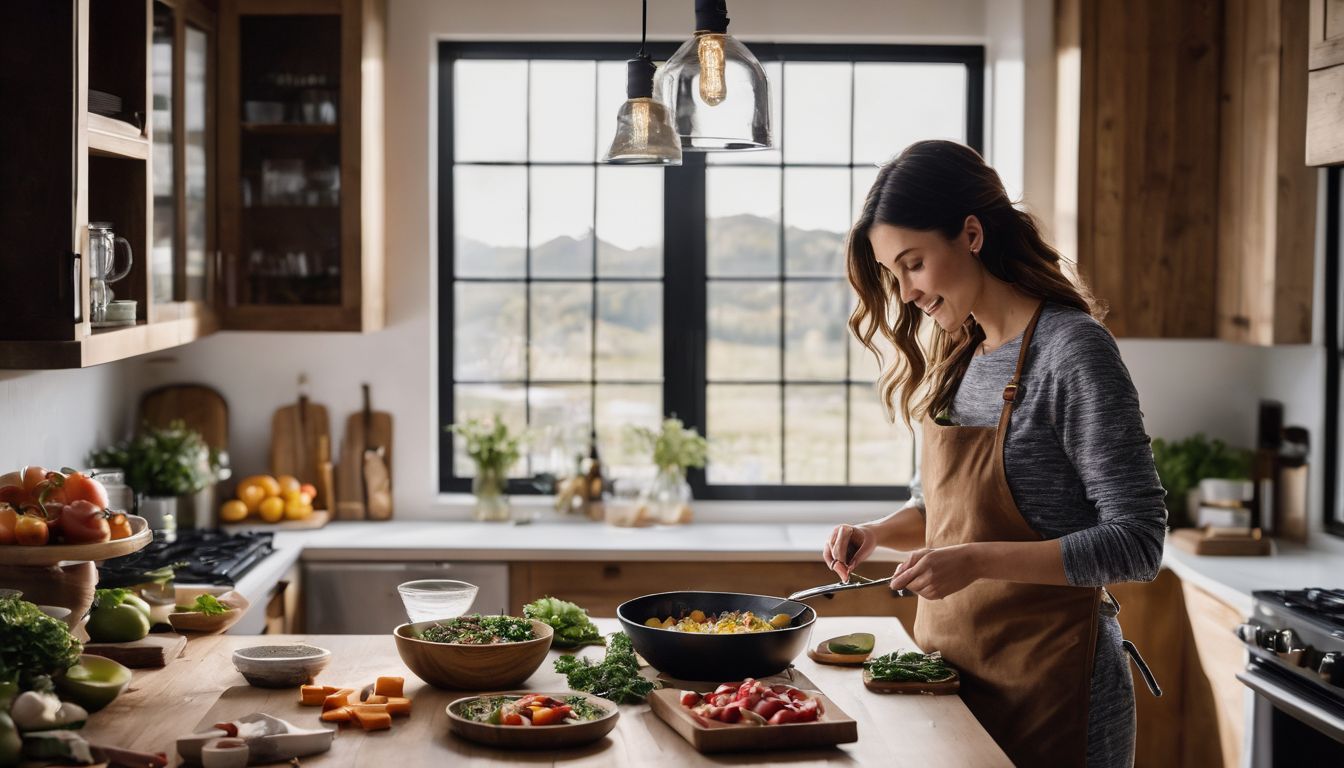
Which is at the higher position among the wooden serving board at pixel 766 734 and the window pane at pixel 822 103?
the window pane at pixel 822 103

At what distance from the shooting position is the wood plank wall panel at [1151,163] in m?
3.98

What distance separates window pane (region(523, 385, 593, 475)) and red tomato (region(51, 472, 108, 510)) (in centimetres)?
229

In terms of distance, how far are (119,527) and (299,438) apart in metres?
2.09

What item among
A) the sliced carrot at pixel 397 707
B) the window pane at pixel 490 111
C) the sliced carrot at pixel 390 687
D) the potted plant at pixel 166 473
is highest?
the window pane at pixel 490 111

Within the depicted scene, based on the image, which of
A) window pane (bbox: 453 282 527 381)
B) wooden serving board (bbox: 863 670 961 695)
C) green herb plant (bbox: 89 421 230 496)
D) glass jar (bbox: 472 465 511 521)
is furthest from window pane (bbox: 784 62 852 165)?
wooden serving board (bbox: 863 670 961 695)

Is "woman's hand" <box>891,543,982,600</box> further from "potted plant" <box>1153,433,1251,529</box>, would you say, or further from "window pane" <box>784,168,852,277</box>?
"window pane" <box>784,168,852,277</box>

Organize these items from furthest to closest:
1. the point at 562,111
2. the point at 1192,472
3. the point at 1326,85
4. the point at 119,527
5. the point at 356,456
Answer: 1. the point at 562,111
2. the point at 356,456
3. the point at 1192,472
4. the point at 1326,85
5. the point at 119,527

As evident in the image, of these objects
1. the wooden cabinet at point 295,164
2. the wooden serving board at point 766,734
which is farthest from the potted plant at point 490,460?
the wooden serving board at point 766,734

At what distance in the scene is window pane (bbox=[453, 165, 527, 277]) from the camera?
4.57 metres

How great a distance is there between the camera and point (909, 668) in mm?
2262

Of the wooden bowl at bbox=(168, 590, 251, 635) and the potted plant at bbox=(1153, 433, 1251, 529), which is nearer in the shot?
the wooden bowl at bbox=(168, 590, 251, 635)

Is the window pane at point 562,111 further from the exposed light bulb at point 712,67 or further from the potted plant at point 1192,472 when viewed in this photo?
the exposed light bulb at point 712,67

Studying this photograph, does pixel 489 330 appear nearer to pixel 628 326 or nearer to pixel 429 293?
Result: pixel 429 293

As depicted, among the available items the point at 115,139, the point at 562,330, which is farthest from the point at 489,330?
the point at 115,139
